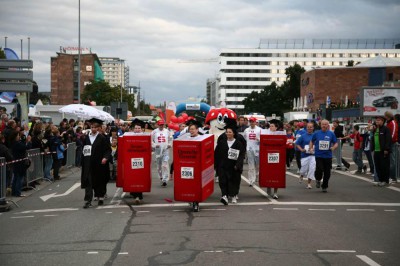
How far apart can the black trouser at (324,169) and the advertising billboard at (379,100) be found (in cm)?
1719

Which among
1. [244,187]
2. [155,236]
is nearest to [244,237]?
[155,236]

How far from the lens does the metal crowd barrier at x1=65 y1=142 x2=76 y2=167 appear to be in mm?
24875

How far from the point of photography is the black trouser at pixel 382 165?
17172 millimetres

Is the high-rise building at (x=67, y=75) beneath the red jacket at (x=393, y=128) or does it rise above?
above

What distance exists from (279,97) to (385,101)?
104 metres

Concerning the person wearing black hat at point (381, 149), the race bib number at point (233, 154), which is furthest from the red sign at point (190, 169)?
the person wearing black hat at point (381, 149)

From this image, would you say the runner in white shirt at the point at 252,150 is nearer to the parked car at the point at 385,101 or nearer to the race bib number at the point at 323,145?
the race bib number at the point at 323,145

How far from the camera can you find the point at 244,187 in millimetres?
17156

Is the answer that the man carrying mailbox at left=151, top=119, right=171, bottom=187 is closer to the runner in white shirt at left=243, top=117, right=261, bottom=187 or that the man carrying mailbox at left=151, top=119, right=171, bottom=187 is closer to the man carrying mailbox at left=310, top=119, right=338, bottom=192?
the runner in white shirt at left=243, top=117, right=261, bottom=187

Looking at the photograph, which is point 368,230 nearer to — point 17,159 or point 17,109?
point 17,159

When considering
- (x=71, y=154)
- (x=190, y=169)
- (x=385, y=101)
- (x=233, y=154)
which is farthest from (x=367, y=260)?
(x=385, y=101)

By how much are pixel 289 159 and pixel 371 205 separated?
1174 cm

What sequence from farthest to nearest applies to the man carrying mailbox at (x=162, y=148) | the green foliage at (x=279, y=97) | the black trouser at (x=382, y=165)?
the green foliage at (x=279, y=97) → the man carrying mailbox at (x=162, y=148) → the black trouser at (x=382, y=165)

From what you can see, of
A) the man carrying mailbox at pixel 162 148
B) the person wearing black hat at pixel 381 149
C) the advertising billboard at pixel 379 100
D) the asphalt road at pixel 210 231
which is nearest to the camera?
the asphalt road at pixel 210 231
